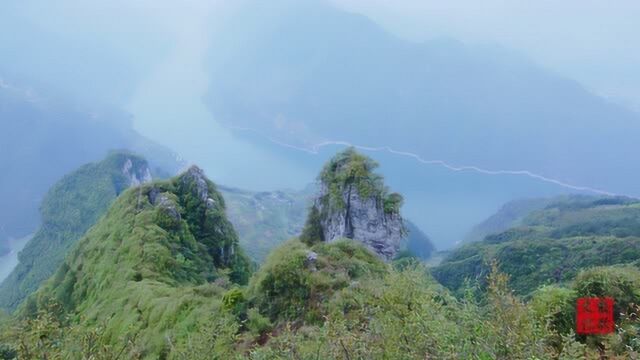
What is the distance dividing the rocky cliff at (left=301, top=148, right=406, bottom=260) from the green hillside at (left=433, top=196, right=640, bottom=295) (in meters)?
5.72

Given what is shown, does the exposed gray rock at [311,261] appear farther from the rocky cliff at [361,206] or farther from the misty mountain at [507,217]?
the misty mountain at [507,217]

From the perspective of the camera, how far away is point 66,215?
80250 mm

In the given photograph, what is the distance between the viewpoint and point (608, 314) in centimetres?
1109

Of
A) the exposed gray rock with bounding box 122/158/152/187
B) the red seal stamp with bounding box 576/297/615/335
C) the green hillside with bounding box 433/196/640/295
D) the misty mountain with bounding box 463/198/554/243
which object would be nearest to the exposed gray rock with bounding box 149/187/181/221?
the green hillside with bounding box 433/196/640/295

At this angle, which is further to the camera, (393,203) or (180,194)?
(180,194)

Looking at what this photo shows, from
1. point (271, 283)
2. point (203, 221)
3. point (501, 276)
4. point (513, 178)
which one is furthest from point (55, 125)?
point (501, 276)

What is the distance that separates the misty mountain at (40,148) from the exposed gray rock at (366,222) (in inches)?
4403

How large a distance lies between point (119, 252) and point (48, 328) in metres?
20.2

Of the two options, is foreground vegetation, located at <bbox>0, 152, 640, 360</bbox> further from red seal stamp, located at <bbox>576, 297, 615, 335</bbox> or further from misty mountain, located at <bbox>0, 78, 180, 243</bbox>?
misty mountain, located at <bbox>0, 78, 180, 243</bbox>

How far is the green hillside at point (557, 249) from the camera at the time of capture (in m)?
51.2

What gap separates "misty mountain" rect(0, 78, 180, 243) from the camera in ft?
449

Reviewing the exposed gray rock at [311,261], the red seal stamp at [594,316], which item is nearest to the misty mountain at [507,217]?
the exposed gray rock at [311,261]

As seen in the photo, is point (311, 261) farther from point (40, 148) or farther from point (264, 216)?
point (40, 148)

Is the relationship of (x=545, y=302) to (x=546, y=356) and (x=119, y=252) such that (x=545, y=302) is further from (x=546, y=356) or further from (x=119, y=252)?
(x=119, y=252)
